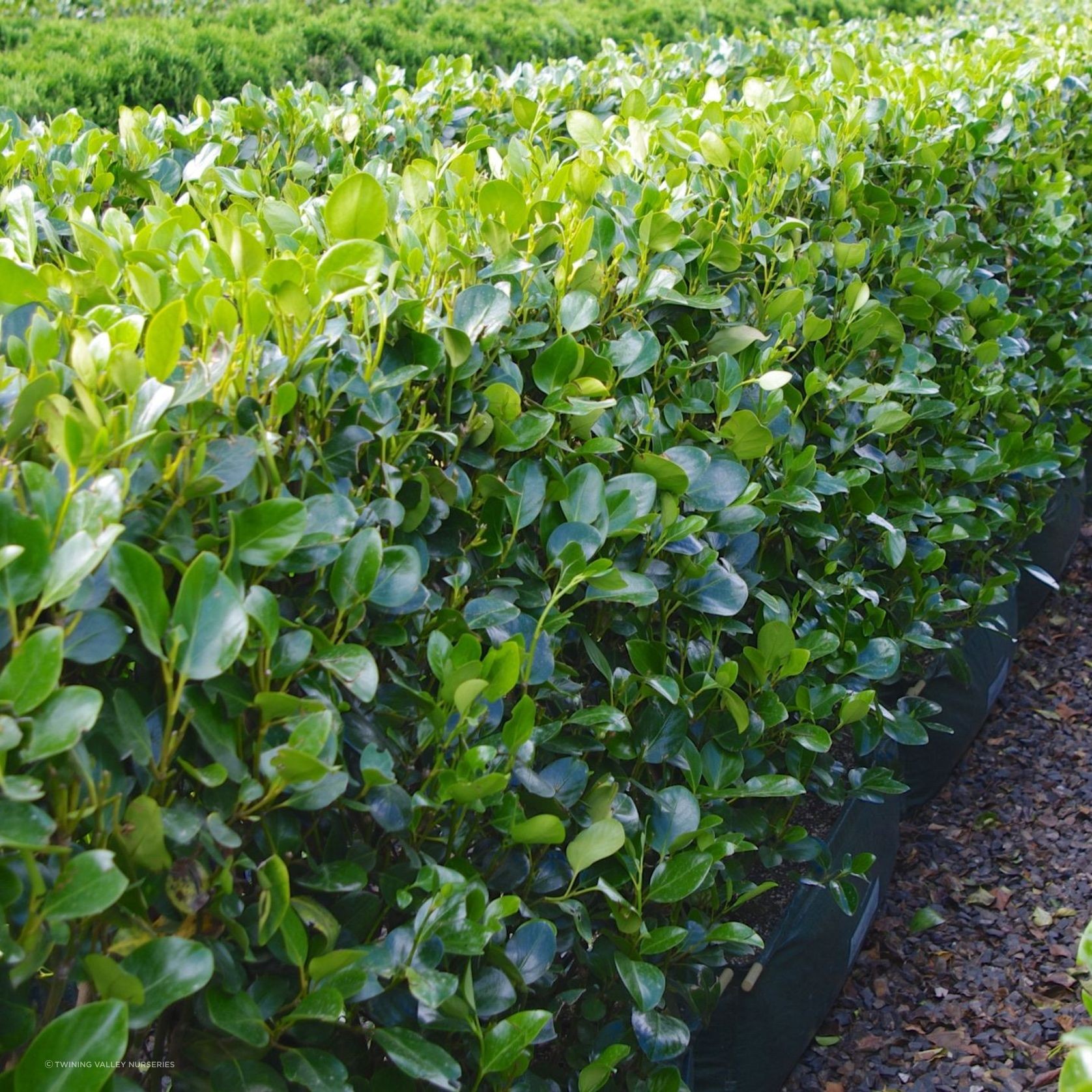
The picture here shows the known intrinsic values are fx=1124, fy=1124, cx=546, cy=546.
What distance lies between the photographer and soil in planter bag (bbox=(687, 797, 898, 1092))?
2.31 meters

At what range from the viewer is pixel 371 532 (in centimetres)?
145

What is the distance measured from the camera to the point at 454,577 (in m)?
1.71

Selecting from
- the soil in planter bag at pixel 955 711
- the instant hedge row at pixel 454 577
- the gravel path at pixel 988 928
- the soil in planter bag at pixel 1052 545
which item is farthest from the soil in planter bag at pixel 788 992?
the soil in planter bag at pixel 1052 545

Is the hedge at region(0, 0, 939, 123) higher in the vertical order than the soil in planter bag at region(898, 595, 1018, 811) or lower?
higher

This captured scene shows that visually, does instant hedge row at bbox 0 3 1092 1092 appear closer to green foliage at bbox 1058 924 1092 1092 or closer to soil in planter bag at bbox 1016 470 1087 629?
green foliage at bbox 1058 924 1092 1092

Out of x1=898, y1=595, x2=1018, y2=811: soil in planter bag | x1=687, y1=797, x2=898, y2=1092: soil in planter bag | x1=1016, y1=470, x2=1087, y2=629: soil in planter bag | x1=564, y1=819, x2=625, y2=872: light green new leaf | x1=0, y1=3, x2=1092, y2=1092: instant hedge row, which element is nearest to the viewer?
x1=0, y1=3, x2=1092, y2=1092: instant hedge row

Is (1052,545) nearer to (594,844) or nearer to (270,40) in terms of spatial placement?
(594,844)

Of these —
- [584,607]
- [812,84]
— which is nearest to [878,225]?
[812,84]

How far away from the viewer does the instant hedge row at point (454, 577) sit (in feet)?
4.04

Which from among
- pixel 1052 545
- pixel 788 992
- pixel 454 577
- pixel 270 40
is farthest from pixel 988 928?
pixel 270 40

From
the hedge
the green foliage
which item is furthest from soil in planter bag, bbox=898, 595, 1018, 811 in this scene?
the hedge

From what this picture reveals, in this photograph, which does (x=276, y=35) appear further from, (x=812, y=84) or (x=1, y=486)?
(x=1, y=486)

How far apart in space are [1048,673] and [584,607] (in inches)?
113

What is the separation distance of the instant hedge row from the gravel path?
1.29 ft
